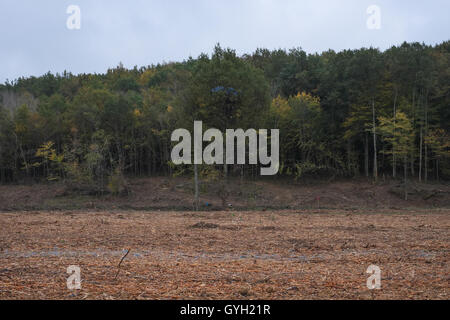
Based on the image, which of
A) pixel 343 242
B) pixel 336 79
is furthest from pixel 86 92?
pixel 343 242

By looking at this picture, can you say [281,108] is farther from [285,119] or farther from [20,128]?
[20,128]

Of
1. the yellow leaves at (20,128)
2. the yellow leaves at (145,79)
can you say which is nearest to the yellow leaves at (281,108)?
the yellow leaves at (20,128)

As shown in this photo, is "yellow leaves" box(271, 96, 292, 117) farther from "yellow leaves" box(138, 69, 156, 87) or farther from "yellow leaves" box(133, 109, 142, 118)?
"yellow leaves" box(138, 69, 156, 87)

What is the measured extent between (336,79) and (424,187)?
13584 millimetres

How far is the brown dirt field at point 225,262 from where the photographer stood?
4879 mm

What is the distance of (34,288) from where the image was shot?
4.96 meters

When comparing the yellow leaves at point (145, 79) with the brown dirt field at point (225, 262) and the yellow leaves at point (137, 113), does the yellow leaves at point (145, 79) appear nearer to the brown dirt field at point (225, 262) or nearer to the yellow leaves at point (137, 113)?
the yellow leaves at point (137, 113)

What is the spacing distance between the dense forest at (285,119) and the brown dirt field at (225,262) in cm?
1495

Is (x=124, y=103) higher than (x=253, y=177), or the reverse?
(x=124, y=103)

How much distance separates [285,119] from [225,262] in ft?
103

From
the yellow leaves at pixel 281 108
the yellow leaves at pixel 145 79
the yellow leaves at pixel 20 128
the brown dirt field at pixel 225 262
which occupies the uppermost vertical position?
the yellow leaves at pixel 145 79

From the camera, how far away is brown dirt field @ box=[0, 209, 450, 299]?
16.0 ft

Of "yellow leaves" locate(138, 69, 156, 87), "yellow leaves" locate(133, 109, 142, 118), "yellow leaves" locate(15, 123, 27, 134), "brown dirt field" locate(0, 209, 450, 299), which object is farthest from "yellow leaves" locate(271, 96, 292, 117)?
"yellow leaves" locate(138, 69, 156, 87)

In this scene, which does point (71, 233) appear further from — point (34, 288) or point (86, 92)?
point (86, 92)
